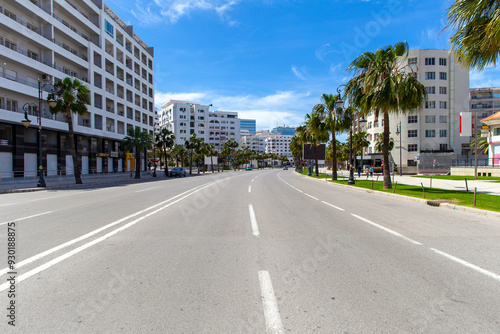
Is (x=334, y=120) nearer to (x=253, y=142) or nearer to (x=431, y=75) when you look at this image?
(x=431, y=75)

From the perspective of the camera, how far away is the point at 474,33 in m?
9.20

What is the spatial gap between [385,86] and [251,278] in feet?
54.8

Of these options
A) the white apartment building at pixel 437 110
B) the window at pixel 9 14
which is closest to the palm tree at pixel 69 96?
the window at pixel 9 14

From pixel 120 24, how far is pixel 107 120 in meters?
20.0

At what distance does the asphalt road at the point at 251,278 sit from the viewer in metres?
3.03

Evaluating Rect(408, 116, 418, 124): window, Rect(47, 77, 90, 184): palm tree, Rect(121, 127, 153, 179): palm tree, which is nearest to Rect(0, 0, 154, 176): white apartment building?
Rect(47, 77, 90, 184): palm tree

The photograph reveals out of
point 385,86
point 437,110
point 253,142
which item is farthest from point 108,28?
point 253,142

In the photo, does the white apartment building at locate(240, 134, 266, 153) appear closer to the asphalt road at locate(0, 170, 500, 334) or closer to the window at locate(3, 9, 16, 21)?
the window at locate(3, 9, 16, 21)

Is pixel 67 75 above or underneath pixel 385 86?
above

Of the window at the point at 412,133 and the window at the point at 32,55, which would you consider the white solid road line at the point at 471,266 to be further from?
the window at the point at 412,133

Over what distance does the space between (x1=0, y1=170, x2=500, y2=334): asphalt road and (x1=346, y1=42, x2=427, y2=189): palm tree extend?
37.4 feet

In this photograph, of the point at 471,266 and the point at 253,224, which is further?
the point at 253,224

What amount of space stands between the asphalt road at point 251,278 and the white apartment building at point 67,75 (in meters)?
24.6

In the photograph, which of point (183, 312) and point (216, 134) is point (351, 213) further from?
point (216, 134)
